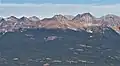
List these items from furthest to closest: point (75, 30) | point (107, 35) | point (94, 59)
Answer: point (75, 30) → point (107, 35) → point (94, 59)

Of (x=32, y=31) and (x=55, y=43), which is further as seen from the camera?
(x=32, y=31)

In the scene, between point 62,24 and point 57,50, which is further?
point 62,24

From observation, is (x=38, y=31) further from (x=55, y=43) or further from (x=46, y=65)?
(x=46, y=65)

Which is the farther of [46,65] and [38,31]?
[38,31]

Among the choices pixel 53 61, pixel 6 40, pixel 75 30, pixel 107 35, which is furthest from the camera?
pixel 75 30

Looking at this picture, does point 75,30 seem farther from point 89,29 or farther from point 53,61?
point 53,61

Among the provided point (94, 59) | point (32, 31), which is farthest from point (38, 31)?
point (94, 59)

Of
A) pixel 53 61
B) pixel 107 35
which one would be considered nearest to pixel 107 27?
pixel 107 35
